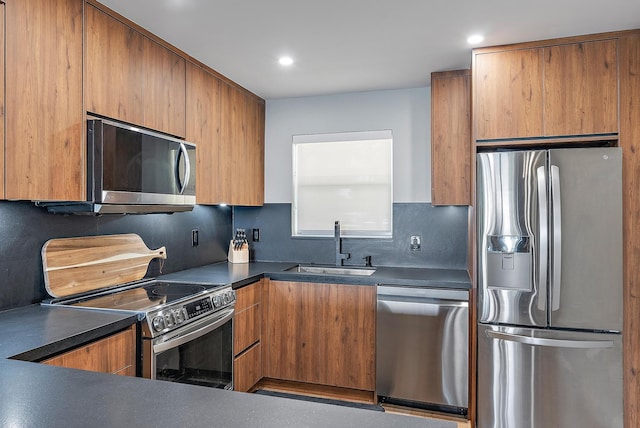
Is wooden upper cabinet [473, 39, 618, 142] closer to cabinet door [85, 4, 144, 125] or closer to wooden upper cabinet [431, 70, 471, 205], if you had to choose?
wooden upper cabinet [431, 70, 471, 205]

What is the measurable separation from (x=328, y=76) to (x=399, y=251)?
4.98 feet

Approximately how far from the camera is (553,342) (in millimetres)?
2457

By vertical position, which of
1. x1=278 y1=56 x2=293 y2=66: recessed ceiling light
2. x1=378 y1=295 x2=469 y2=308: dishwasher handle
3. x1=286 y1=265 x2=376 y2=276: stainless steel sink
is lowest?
x1=378 y1=295 x2=469 y2=308: dishwasher handle

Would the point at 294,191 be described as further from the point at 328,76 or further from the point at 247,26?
the point at 247,26

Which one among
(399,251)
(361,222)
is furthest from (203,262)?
(399,251)

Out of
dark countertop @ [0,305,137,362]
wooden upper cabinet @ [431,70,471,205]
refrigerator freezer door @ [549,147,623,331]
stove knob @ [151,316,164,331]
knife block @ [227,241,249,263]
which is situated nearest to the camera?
dark countertop @ [0,305,137,362]

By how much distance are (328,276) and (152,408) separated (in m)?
2.18

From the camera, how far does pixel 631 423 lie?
8.04ft

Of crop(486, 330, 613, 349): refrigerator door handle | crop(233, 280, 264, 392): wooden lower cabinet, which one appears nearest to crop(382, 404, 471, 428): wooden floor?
crop(486, 330, 613, 349): refrigerator door handle

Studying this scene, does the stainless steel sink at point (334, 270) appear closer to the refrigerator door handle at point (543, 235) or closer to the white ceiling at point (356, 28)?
the refrigerator door handle at point (543, 235)

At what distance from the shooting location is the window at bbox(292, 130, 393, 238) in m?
3.64

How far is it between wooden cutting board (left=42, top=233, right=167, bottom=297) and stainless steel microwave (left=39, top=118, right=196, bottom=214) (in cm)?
25

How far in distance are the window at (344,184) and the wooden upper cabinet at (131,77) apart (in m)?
1.35

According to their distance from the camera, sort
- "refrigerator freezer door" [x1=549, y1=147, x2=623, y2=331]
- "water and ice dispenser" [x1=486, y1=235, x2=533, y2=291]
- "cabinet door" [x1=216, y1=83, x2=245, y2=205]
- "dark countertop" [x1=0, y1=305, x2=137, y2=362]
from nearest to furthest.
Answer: "dark countertop" [x1=0, y1=305, x2=137, y2=362] < "refrigerator freezer door" [x1=549, y1=147, x2=623, y2=331] < "water and ice dispenser" [x1=486, y1=235, x2=533, y2=291] < "cabinet door" [x1=216, y1=83, x2=245, y2=205]
